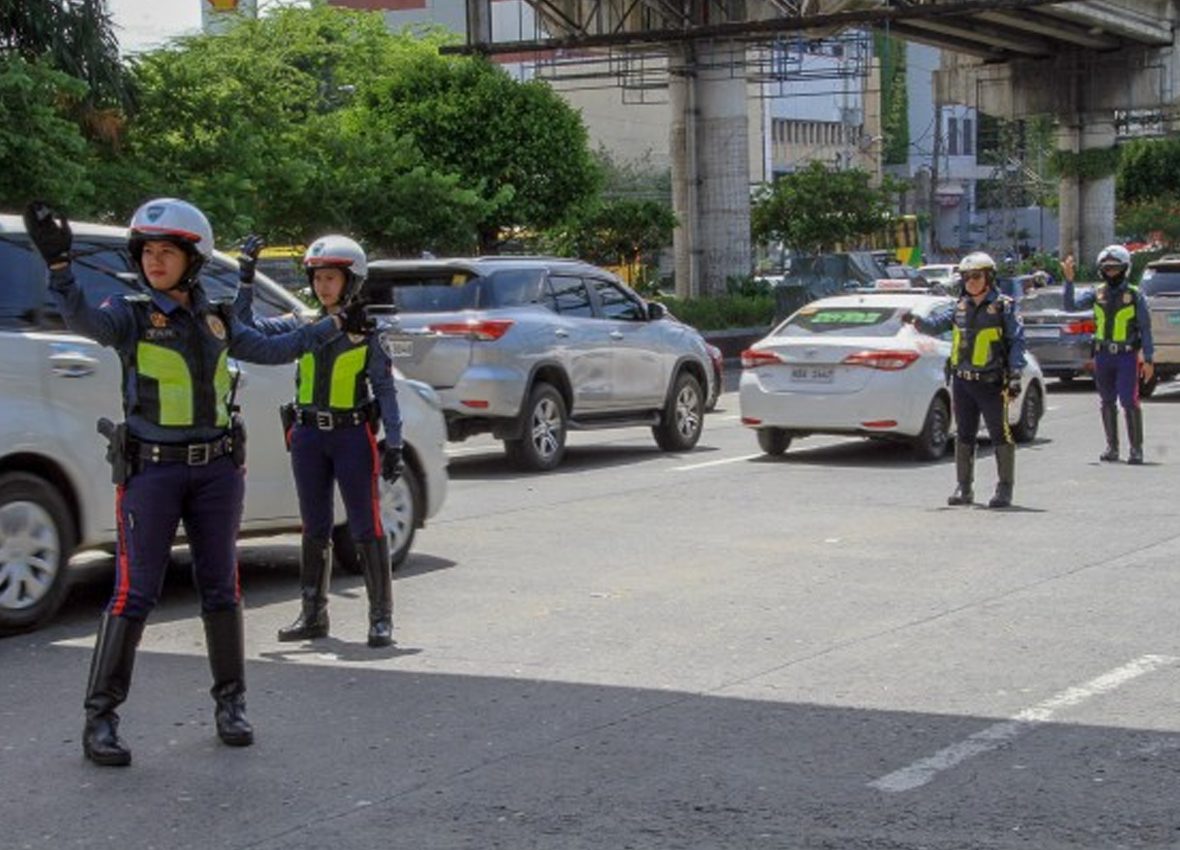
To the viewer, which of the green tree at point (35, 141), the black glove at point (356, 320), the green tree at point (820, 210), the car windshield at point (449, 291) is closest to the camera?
the black glove at point (356, 320)

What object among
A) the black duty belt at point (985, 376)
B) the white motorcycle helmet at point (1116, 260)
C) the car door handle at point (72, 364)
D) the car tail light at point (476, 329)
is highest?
the white motorcycle helmet at point (1116, 260)

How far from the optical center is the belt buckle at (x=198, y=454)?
24.1 ft

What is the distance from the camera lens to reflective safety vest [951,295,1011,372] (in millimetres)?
15391

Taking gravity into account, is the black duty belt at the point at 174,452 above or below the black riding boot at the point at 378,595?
above

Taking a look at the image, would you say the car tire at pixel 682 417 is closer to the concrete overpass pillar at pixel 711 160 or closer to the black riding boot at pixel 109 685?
the black riding boot at pixel 109 685

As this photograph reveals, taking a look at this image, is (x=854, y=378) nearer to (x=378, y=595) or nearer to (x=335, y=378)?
(x=335, y=378)

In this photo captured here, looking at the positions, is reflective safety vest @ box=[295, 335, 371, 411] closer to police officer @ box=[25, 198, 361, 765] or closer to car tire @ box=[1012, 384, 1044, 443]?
police officer @ box=[25, 198, 361, 765]

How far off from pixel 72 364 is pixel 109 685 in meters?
3.08

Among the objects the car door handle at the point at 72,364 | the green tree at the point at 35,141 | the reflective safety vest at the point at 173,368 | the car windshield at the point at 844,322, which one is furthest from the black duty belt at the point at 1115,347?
the reflective safety vest at the point at 173,368

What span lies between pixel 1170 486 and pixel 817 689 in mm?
9091

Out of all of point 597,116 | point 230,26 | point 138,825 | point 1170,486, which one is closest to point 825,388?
point 1170,486

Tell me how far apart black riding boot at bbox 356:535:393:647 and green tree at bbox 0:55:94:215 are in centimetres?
1201

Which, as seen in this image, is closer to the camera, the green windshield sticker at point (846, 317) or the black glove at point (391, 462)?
the black glove at point (391, 462)

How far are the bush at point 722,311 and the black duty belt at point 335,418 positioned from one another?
90.2 feet
